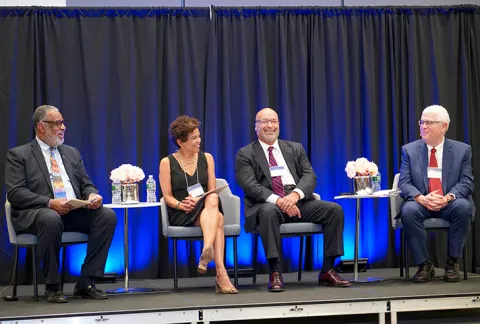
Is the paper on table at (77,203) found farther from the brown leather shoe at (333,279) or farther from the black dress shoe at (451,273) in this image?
the black dress shoe at (451,273)

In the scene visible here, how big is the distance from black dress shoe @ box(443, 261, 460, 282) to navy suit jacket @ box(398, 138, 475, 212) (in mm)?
552

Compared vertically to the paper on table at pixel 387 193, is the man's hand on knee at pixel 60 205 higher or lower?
lower

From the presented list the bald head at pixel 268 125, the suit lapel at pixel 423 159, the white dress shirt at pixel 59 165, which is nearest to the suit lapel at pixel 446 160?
the suit lapel at pixel 423 159

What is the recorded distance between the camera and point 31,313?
4336 mm

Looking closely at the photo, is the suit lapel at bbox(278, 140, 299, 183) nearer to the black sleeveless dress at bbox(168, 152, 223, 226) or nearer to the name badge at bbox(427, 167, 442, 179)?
the black sleeveless dress at bbox(168, 152, 223, 226)

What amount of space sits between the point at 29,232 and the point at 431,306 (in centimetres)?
292

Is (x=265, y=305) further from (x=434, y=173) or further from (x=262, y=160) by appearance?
(x=434, y=173)

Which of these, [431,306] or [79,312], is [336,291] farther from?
[79,312]

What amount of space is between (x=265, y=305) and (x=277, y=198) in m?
1.10

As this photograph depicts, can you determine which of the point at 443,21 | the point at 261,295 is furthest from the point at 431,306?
the point at 443,21

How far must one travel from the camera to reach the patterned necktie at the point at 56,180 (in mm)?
5289

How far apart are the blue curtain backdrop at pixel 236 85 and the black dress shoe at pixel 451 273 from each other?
1.49m

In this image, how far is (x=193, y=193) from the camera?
5484 mm

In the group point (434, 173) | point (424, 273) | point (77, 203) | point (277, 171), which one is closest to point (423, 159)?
point (434, 173)
